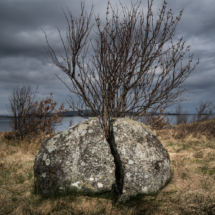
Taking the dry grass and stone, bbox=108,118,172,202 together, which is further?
stone, bbox=108,118,172,202

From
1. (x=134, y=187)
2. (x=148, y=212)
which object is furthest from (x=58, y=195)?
(x=148, y=212)

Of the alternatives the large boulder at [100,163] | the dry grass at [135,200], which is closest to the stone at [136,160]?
the large boulder at [100,163]

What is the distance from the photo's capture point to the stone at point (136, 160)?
3645 millimetres

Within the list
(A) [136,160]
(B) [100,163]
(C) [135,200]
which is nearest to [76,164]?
(B) [100,163]

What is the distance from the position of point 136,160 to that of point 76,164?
125 cm

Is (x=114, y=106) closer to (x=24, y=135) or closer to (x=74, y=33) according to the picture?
(x=74, y=33)

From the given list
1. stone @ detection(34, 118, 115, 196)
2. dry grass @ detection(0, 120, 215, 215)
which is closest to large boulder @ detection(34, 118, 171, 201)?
stone @ detection(34, 118, 115, 196)

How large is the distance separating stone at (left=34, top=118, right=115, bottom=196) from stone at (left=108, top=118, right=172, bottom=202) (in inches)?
8.5

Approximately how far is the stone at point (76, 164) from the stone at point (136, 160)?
22 centimetres

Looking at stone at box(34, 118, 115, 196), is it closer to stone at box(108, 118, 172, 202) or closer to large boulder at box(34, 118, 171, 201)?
large boulder at box(34, 118, 171, 201)

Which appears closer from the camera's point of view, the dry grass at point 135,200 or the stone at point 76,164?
the dry grass at point 135,200

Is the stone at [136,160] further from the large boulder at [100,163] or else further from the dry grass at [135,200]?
the dry grass at [135,200]

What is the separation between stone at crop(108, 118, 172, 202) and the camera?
3.64m

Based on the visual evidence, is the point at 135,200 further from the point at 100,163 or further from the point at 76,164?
the point at 76,164
